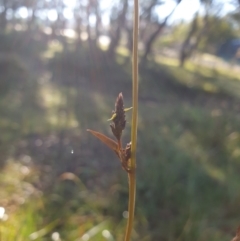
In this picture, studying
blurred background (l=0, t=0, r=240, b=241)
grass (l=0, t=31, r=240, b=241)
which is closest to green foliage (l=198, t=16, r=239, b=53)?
blurred background (l=0, t=0, r=240, b=241)

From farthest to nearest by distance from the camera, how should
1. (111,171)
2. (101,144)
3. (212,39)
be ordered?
1. (212,39)
2. (101,144)
3. (111,171)

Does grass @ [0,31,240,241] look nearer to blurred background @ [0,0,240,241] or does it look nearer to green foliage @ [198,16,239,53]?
blurred background @ [0,0,240,241]

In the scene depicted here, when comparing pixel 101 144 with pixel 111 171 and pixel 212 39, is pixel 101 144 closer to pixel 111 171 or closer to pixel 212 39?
pixel 111 171

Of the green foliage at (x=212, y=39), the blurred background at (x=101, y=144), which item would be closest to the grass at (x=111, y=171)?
the blurred background at (x=101, y=144)

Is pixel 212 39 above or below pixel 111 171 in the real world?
above

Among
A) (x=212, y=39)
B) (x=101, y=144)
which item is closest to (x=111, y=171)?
(x=101, y=144)

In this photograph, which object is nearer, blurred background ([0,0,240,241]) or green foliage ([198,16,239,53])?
blurred background ([0,0,240,241])

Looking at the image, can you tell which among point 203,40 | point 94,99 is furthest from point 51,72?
point 203,40

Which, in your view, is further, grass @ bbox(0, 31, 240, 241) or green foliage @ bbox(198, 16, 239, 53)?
green foliage @ bbox(198, 16, 239, 53)

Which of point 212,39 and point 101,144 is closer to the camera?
point 101,144
